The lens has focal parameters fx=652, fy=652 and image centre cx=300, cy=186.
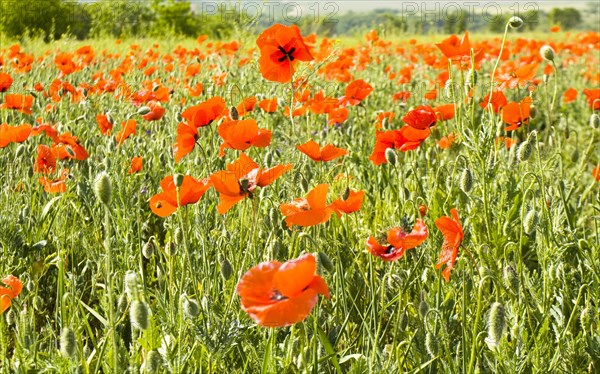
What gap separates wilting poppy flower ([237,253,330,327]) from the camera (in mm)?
1009

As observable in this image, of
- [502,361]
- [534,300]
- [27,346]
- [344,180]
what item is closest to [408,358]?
[502,361]

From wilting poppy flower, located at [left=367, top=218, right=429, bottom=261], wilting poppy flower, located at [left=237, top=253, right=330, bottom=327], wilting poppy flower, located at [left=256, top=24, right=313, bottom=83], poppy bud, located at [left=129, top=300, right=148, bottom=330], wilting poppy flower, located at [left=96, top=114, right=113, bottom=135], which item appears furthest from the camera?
wilting poppy flower, located at [left=96, top=114, right=113, bottom=135]

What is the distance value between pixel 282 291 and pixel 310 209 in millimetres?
470

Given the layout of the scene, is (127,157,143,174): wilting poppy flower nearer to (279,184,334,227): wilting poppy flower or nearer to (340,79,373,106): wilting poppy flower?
(340,79,373,106): wilting poppy flower

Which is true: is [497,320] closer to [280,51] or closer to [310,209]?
[310,209]

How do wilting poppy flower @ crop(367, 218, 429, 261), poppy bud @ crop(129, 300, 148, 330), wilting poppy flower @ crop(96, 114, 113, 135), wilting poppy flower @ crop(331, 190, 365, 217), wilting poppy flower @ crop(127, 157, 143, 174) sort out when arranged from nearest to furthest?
poppy bud @ crop(129, 300, 148, 330) < wilting poppy flower @ crop(367, 218, 429, 261) < wilting poppy flower @ crop(331, 190, 365, 217) < wilting poppy flower @ crop(127, 157, 143, 174) < wilting poppy flower @ crop(96, 114, 113, 135)

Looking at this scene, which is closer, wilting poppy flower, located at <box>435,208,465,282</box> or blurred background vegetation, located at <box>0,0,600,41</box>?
wilting poppy flower, located at <box>435,208,465,282</box>

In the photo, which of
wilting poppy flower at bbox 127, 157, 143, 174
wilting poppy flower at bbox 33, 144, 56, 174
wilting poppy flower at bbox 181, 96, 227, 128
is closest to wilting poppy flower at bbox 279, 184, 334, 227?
wilting poppy flower at bbox 181, 96, 227, 128

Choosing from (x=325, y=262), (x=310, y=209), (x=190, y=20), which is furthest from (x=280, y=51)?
(x=190, y=20)

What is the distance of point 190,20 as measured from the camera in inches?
1037

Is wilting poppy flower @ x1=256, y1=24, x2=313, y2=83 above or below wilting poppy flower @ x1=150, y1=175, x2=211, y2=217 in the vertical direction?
above

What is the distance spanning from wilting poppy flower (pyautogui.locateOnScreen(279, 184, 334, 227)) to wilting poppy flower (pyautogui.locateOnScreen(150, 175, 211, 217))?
215 mm

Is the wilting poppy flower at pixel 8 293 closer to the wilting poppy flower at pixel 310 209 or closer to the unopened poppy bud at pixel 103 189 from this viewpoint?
the unopened poppy bud at pixel 103 189

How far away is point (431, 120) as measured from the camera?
1.98m
